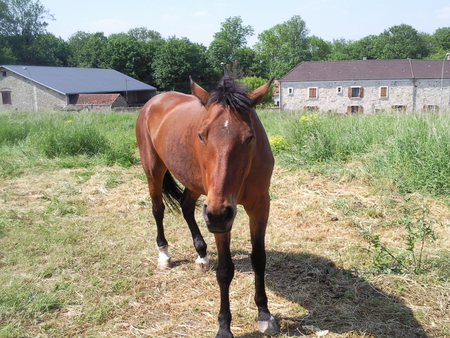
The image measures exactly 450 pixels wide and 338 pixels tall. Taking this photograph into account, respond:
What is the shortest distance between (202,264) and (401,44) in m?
77.1

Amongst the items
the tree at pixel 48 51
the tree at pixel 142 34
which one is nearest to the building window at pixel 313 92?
the tree at pixel 48 51

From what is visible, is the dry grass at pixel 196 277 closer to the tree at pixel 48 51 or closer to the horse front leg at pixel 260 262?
the horse front leg at pixel 260 262

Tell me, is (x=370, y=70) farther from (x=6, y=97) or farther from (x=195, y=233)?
(x=195, y=233)

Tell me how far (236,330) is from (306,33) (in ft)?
289

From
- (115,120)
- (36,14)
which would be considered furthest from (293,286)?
(36,14)

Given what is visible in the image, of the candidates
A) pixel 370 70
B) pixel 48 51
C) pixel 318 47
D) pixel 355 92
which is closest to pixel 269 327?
pixel 355 92

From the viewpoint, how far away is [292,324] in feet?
9.18

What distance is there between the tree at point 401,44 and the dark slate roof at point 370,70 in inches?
1292

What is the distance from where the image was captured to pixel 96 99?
→ 3189 cm

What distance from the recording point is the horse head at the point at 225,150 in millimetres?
2008

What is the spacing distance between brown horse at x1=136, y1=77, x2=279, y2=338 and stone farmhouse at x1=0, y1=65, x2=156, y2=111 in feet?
91.8

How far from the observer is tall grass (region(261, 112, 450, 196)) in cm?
558

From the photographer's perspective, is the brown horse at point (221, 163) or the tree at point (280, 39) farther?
the tree at point (280, 39)

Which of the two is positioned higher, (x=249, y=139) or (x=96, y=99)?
(x=96, y=99)
